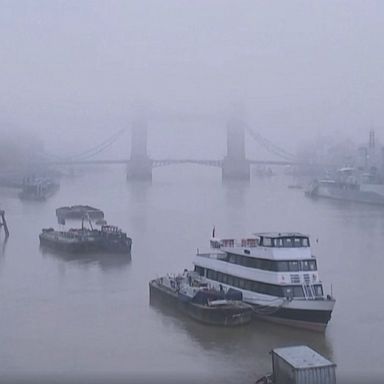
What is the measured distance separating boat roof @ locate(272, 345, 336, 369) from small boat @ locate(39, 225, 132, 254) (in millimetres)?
3192

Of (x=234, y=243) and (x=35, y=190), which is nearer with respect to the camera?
(x=234, y=243)

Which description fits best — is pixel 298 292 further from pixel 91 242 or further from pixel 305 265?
pixel 91 242

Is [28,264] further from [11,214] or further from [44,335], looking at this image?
[11,214]

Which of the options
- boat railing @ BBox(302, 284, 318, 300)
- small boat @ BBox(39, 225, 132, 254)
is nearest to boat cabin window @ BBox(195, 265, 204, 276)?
boat railing @ BBox(302, 284, 318, 300)

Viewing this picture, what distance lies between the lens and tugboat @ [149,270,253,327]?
3188mm

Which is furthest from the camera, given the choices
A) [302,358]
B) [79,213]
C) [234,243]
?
[79,213]

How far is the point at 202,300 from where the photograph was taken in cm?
333

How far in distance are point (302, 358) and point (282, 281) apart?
103 cm

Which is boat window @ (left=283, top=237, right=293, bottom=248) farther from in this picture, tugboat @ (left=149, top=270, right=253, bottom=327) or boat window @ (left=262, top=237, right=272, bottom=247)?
tugboat @ (left=149, top=270, right=253, bottom=327)

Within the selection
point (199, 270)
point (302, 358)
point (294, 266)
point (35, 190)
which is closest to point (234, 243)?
point (199, 270)

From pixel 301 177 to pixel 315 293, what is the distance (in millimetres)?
17504

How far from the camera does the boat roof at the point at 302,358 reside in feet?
7.04

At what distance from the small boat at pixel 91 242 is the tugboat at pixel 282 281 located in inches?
82.1

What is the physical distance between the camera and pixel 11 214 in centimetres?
→ 890
